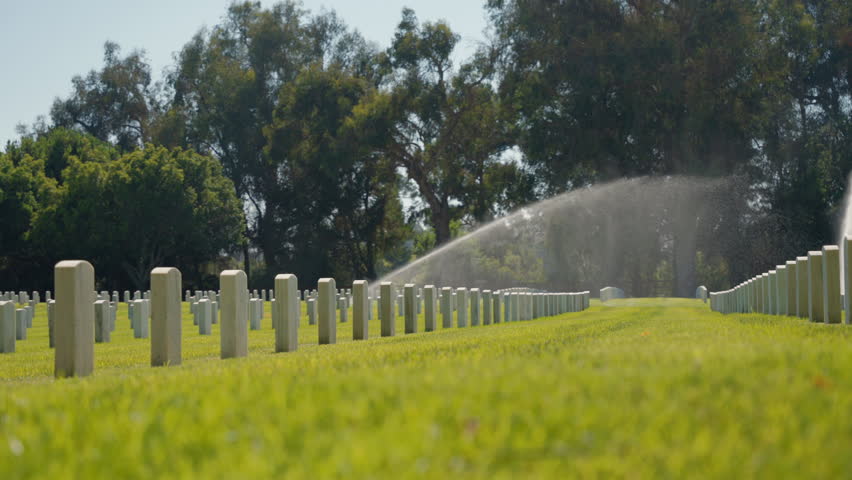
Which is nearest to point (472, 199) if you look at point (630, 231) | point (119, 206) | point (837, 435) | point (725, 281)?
point (630, 231)

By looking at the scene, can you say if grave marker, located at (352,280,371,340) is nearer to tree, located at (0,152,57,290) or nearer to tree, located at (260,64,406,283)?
tree, located at (260,64,406,283)

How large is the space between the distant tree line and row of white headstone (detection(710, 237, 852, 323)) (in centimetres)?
3117

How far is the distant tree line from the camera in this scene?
49.6 meters

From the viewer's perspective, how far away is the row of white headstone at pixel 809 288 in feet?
36.5

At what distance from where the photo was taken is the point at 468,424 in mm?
3594

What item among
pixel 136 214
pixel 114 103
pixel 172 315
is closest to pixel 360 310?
pixel 172 315

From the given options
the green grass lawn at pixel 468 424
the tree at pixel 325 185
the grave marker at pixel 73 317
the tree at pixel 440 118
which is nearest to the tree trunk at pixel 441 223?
the tree at pixel 440 118

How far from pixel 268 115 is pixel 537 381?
68.9m

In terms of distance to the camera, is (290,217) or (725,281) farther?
(290,217)

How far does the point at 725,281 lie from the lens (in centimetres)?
5369

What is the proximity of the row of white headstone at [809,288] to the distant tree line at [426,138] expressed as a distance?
31175 millimetres

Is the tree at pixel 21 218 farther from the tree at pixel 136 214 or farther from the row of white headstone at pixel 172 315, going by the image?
the row of white headstone at pixel 172 315

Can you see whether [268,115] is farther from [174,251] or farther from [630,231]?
[630,231]

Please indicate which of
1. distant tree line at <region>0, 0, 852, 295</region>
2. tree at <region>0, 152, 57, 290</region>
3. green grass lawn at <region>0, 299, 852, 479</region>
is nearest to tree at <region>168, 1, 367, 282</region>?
distant tree line at <region>0, 0, 852, 295</region>
